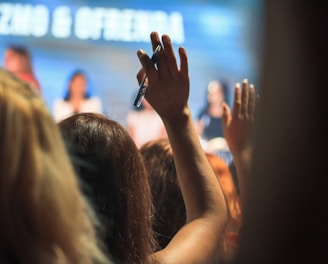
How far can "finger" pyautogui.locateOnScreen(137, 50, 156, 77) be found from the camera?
867mm

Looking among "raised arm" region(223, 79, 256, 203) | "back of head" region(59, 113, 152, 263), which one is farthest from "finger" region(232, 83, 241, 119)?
"back of head" region(59, 113, 152, 263)

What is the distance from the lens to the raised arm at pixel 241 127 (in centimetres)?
122

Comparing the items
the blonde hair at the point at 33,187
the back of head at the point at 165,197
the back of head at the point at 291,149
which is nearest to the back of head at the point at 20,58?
the back of head at the point at 165,197

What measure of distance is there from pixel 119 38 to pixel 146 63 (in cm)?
310

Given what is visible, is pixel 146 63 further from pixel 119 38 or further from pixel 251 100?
pixel 119 38

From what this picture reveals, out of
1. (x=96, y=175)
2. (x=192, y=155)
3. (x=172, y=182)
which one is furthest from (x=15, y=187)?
(x=172, y=182)

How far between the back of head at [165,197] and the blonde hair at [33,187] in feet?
2.18

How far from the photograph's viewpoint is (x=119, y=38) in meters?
3.91

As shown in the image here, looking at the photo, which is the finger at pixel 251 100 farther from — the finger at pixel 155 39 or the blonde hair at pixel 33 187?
the blonde hair at pixel 33 187

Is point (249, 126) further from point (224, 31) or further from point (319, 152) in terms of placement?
point (224, 31)

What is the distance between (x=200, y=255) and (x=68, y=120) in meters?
0.29

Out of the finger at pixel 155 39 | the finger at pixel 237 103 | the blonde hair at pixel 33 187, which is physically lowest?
the blonde hair at pixel 33 187

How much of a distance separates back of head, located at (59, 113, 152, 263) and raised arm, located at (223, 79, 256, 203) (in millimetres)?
414

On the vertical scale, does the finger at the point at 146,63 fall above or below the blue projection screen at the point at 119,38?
below
